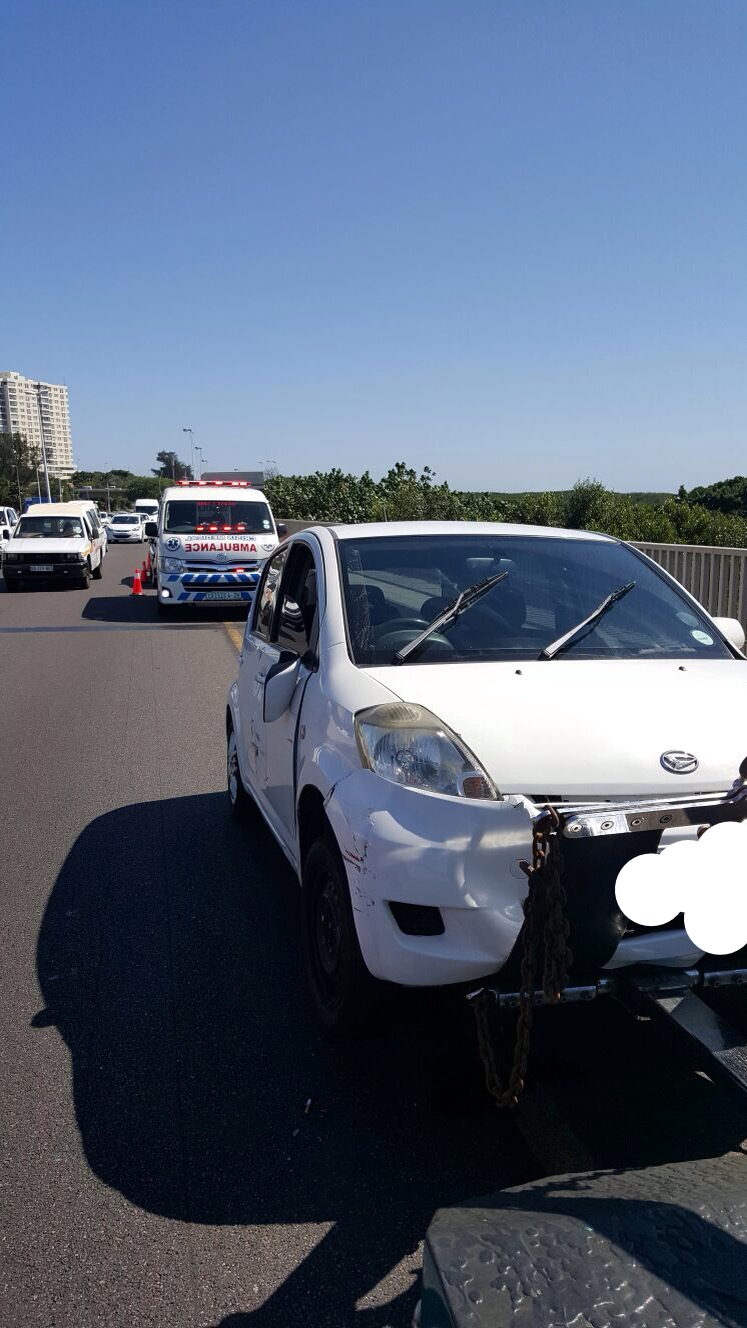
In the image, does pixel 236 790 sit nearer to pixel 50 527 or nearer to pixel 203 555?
pixel 203 555

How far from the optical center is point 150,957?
443 centimetres

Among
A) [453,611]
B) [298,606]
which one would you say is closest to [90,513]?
[298,606]

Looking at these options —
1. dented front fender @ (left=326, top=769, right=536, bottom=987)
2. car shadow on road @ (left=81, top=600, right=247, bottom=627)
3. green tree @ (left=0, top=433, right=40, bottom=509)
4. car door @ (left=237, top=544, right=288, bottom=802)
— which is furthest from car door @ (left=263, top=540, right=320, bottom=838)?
green tree @ (left=0, top=433, right=40, bottom=509)

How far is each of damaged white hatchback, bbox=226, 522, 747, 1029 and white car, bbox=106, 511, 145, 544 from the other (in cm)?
5202

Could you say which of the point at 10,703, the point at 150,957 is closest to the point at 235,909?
the point at 150,957

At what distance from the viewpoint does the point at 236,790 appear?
248 inches

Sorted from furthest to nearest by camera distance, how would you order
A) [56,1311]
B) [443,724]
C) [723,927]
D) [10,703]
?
[10,703], [443,724], [723,927], [56,1311]

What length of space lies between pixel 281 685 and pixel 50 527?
23.2 meters

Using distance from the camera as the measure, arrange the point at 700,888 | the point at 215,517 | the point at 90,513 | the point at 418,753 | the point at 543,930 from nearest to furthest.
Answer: the point at 700,888 < the point at 543,930 < the point at 418,753 < the point at 215,517 < the point at 90,513

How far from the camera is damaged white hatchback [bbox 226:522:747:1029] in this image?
2920mm

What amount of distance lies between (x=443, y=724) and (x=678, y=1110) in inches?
53.0

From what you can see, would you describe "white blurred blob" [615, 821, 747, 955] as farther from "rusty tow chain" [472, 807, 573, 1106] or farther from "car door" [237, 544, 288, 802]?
"car door" [237, 544, 288, 802]

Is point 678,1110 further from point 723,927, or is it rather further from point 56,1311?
point 56,1311

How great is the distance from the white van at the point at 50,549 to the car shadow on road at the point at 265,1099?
67.1ft
